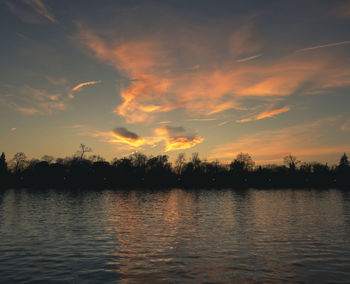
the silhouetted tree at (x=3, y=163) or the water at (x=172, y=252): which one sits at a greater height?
the silhouetted tree at (x=3, y=163)

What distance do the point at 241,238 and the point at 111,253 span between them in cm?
1162

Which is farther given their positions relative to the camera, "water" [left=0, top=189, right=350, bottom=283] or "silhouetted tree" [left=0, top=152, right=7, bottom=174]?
"silhouetted tree" [left=0, top=152, right=7, bottom=174]

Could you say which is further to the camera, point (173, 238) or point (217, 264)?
point (173, 238)

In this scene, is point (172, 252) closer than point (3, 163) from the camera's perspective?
Yes

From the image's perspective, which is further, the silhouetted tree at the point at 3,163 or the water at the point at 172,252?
the silhouetted tree at the point at 3,163

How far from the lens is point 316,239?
24078mm

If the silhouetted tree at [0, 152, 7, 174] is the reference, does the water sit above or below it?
below

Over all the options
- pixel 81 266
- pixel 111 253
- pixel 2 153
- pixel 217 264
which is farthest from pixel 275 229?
pixel 2 153

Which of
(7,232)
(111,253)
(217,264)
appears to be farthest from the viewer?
(7,232)

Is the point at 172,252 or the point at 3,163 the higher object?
the point at 3,163

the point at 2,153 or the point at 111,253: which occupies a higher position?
the point at 2,153

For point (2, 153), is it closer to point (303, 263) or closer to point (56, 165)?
point (56, 165)

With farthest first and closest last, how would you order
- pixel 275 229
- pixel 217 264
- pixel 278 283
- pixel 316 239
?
1. pixel 275 229
2. pixel 316 239
3. pixel 217 264
4. pixel 278 283

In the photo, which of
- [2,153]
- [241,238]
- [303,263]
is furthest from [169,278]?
[2,153]
